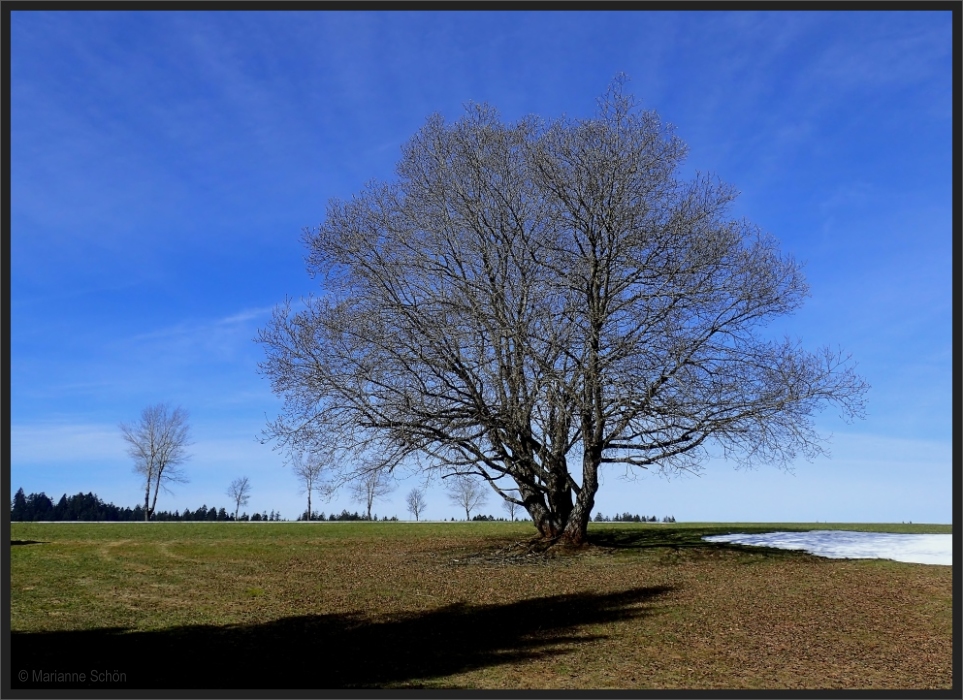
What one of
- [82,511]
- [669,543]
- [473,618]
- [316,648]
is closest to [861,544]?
[669,543]

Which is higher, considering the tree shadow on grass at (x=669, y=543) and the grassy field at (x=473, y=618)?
the tree shadow on grass at (x=669, y=543)

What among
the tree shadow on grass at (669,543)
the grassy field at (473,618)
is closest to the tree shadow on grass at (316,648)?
the grassy field at (473,618)

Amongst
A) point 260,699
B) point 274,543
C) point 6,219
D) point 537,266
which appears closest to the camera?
point 260,699

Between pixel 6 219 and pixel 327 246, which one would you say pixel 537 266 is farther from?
pixel 6 219

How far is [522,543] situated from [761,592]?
7130 millimetres

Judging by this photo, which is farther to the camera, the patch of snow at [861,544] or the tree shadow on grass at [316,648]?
the patch of snow at [861,544]

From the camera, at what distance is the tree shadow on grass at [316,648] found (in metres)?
8.47

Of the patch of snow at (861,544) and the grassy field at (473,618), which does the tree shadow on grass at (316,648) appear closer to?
the grassy field at (473,618)

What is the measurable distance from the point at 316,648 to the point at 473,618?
283cm

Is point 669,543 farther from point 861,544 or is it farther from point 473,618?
point 473,618

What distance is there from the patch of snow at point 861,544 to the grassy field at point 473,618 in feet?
4.57

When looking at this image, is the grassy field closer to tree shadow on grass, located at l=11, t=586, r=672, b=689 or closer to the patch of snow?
tree shadow on grass, located at l=11, t=586, r=672, b=689

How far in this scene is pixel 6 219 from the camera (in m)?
7.95

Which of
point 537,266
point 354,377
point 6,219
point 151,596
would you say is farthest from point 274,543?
point 6,219
